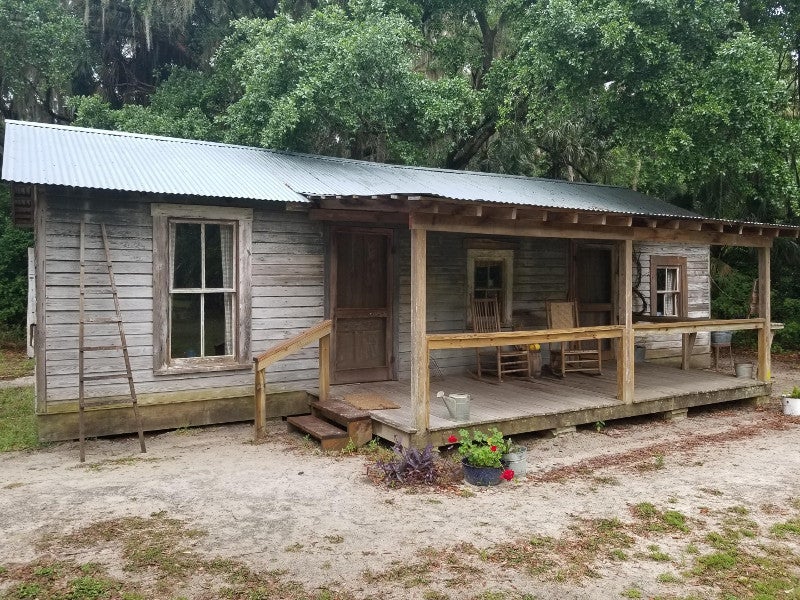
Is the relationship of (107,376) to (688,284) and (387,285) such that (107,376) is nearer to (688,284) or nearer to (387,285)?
(387,285)

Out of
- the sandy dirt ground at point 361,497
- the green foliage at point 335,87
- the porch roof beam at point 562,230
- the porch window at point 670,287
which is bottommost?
the sandy dirt ground at point 361,497

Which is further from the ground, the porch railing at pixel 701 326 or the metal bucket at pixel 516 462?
the porch railing at pixel 701 326

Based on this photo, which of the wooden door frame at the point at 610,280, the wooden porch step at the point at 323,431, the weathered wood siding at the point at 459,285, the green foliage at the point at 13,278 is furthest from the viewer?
the green foliage at the point at 13,278

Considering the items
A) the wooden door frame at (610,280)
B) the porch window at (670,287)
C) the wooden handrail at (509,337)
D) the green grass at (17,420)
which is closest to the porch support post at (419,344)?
the wooden handrail at (509,337)

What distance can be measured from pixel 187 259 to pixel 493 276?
4.40 metres

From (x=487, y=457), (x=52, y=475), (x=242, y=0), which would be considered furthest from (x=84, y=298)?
(x=242, y=0)

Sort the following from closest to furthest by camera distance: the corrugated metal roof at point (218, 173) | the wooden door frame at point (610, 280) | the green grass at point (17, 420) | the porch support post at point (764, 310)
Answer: the corrugated metal roof at point (218, 173), the green grass at point (17, 420), the porch support post at point (764, 310), the wooden door frame at point (610, 280)

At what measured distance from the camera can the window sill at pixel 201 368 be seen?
22.8 ft

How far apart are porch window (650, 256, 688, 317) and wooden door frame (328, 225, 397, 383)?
541 centimetres

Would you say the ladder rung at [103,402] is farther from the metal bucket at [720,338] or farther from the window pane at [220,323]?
the metal bucket at [720,338]

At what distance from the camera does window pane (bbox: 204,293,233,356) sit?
732cm

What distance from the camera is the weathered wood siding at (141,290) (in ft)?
21.2

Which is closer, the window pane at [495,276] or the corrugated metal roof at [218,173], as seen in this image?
the corrugated metal roof at [218,173]

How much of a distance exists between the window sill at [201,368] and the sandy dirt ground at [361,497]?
2.20 ft
